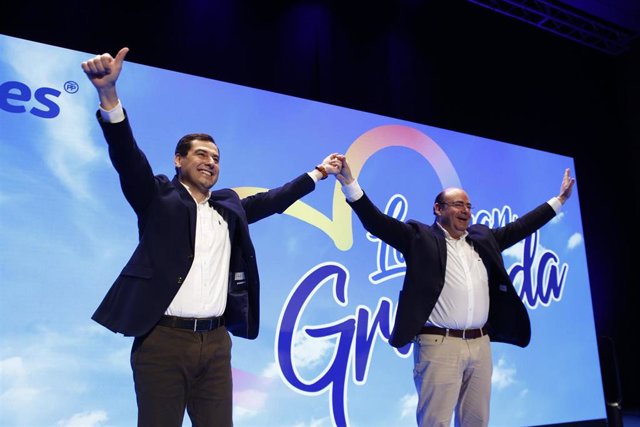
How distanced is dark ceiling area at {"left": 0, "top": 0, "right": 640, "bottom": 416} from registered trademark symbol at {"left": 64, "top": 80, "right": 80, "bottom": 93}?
0.57m

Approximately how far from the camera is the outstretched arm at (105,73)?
64.9 inches

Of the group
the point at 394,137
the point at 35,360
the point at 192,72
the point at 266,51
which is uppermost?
the point at 266,51

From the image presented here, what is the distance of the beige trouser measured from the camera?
8.01ft

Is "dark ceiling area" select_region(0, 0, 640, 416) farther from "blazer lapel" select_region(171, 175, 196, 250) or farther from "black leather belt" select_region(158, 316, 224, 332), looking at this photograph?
"black leather belt" select_region(158, 316, 224, 332)

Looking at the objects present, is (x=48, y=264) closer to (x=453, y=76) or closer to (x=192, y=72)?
(x=192, y=72)

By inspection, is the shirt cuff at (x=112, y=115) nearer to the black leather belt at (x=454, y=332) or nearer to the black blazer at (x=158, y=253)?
the black blazer at (x=158, y=253)

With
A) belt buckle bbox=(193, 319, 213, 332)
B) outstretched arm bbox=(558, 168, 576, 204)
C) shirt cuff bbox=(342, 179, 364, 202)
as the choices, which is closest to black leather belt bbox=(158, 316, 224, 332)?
belt buckle bbox=(193, 319, 213, 332)

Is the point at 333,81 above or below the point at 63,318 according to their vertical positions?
above

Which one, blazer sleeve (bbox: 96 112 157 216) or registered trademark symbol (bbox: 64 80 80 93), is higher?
registered trademark symbol (bbox: 64 80 80 93)

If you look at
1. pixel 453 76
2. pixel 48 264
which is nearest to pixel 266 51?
pixel 453 76

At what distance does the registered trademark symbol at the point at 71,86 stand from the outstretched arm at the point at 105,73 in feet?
4.39

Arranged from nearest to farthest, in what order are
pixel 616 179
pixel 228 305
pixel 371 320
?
pixel 228 305 < pixel 371 320 < pixel 616 179

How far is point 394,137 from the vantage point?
3.96 meters

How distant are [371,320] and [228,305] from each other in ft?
5.74
